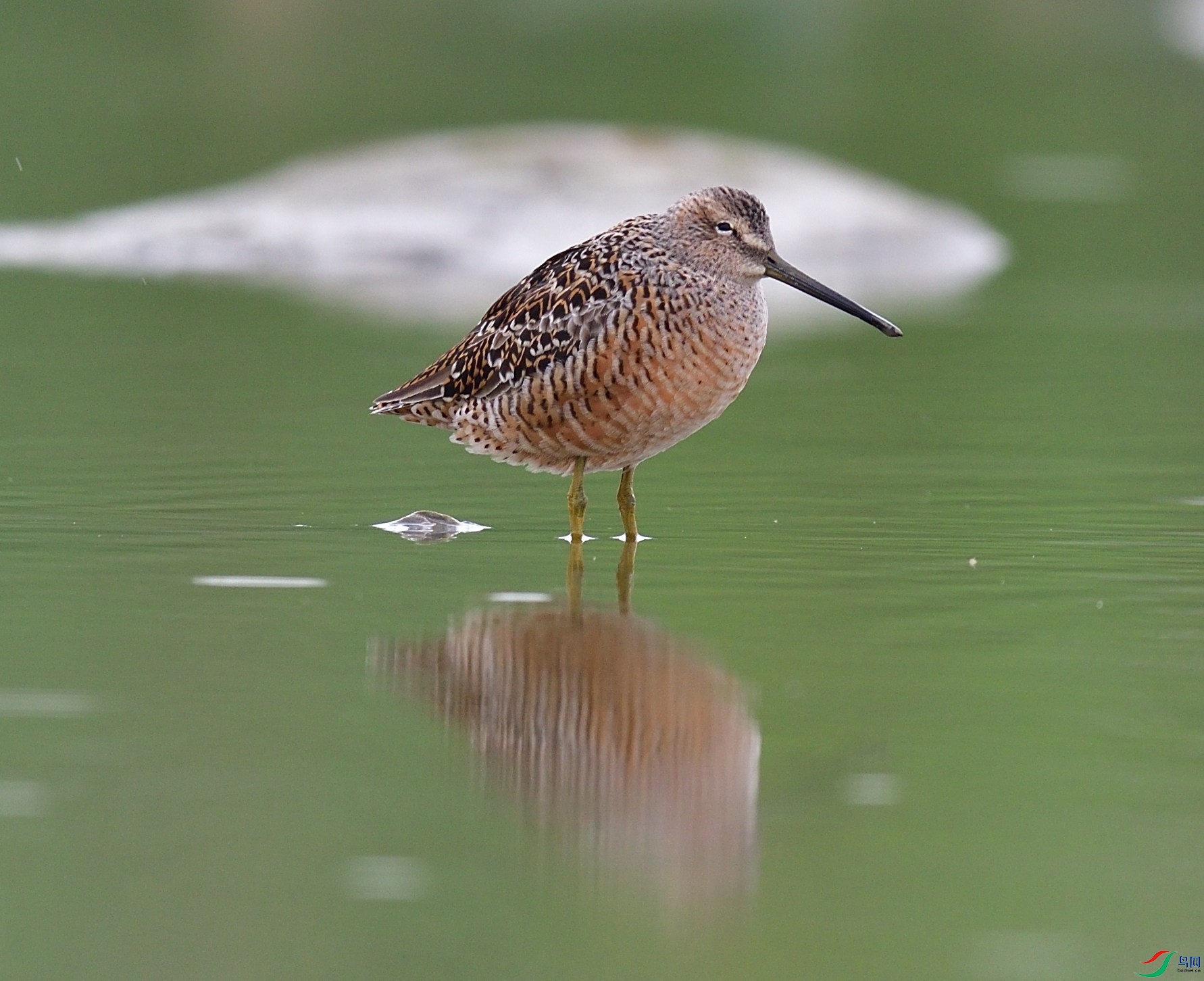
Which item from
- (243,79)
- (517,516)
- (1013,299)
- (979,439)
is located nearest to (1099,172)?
(1013,299)

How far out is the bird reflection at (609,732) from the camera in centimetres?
522

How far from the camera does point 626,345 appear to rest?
8695mm

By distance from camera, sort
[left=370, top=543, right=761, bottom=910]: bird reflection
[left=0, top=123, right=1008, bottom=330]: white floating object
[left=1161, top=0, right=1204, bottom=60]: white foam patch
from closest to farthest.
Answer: [left=370, top=543, right=761, bottom=910]: bird reflection
[left=0, top=123, right=1008, bottom=330]: white floating object
[left=1161, top=0, right=1204, bottom=60]: white foam patch

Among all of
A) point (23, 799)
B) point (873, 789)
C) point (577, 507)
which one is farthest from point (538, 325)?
point (23, 799)

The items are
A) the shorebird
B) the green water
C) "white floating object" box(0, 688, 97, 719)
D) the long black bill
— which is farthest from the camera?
the long black bill

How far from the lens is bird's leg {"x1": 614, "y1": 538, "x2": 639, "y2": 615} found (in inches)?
305

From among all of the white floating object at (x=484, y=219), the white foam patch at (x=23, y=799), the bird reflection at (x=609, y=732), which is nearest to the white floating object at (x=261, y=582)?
the bird reflection at (x=609, y=732)

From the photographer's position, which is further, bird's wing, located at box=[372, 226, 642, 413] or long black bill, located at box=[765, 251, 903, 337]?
long black bill, located at box=[765, 251, 903, 337]

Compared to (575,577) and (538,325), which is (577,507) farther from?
(575,577)

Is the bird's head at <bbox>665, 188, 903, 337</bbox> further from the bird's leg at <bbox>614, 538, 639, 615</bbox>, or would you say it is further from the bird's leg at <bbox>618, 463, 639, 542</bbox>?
the bird's leg at <bbox>614, 538, 639, 615</bbox>

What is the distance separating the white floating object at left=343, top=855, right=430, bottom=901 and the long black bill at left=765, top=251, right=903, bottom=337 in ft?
14.3

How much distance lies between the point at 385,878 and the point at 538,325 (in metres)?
4.23

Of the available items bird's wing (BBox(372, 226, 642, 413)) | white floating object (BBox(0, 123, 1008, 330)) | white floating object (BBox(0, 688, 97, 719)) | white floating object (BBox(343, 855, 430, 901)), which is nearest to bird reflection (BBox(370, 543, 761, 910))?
white floating object (BBox(343, 855, 430, 901))

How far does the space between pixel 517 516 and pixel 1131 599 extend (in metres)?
2.70
